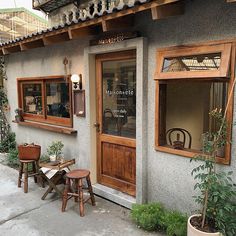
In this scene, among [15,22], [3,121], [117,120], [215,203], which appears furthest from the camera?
[15,22]

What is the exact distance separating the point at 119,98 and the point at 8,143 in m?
5.12

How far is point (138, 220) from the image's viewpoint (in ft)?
13.3

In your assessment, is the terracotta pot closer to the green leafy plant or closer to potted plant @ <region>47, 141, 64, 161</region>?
potted plant @ <region>47, 141, 64, 161</region>

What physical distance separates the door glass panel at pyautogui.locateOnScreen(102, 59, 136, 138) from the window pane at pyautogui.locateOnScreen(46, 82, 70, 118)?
1.26 meters

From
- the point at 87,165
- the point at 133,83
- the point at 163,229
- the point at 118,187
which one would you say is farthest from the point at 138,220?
the point at 133,83

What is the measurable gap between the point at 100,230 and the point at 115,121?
2033 millimetres

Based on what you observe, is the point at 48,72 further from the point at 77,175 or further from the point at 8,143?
the point at 8,143

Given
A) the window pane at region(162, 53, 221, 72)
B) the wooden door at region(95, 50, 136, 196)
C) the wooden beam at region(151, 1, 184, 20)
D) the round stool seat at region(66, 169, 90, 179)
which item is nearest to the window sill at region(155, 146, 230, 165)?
the wooden door at region(95, 50, 136, 196)

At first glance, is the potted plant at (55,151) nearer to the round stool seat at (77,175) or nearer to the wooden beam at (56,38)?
the round stool seat at (77,175)

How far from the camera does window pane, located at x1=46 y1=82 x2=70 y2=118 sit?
6125mm

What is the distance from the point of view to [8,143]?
8.35 m

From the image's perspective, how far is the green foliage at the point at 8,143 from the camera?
27.2 ft

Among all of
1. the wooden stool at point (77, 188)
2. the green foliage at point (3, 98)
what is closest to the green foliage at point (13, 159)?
the green foliage at point (3, 98)

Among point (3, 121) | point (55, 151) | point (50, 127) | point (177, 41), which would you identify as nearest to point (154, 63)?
point (177, 41)
